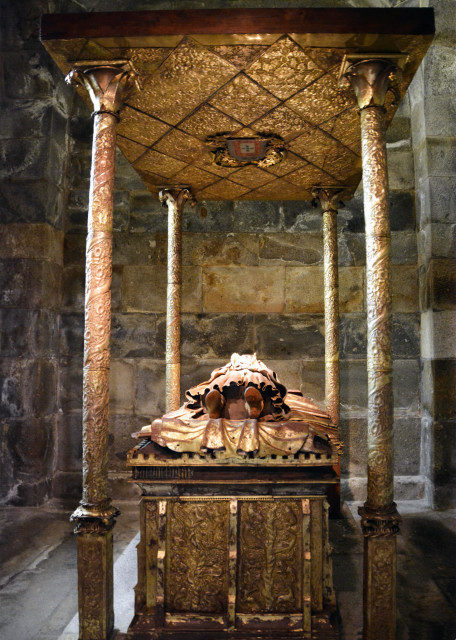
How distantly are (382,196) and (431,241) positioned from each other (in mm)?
2196

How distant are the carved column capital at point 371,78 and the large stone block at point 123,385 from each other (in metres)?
3.20

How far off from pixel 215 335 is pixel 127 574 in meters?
2.30

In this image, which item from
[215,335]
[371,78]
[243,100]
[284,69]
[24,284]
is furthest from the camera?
[215,335]

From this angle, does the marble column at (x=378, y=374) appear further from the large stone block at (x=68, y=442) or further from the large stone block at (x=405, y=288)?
the large stone block at (x=68, y=442)

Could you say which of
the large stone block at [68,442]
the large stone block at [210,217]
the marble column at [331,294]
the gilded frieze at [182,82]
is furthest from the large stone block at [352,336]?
the large stone block at [68,442]

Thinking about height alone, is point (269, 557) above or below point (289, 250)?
below

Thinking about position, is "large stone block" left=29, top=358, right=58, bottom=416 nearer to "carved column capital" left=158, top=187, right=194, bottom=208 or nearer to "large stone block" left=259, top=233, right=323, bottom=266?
"carved column capital" left=158, top=187, right=194, bottom=208

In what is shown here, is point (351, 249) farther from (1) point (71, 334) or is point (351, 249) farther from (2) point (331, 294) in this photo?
(1) point (71, 334)

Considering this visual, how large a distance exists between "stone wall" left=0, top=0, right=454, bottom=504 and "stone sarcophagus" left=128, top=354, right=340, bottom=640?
228 cm

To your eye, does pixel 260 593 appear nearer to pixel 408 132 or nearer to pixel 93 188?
pixel 93 188

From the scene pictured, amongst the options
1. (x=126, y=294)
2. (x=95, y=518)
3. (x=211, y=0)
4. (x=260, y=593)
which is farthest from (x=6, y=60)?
(x=260, y=593)

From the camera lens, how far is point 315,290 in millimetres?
4523

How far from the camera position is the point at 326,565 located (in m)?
2.17

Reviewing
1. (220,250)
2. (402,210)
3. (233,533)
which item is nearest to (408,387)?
(402,210)
